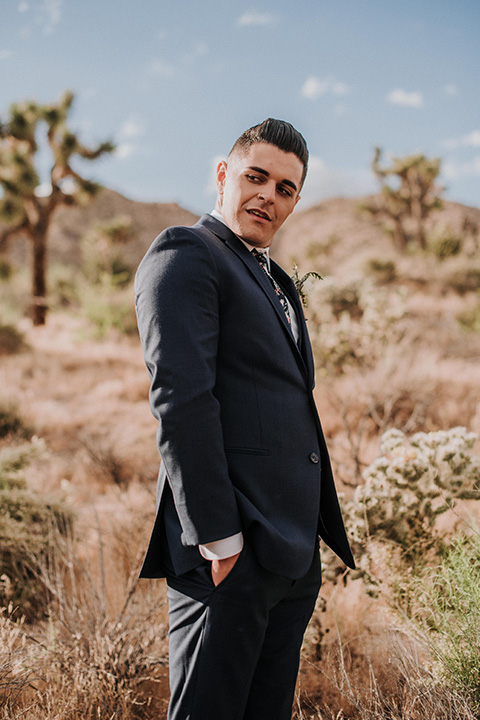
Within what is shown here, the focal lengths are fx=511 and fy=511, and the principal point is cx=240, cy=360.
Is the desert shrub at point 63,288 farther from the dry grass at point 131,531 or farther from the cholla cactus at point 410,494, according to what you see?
the cholla cactus at point 410,494

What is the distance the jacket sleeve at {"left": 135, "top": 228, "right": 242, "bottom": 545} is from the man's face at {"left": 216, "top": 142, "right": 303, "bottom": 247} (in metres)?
0.35

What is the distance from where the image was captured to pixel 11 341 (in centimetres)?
1255

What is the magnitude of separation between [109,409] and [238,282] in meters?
7.30

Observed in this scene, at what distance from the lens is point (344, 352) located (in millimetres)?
7688

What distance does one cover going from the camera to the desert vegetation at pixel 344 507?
2189 mm

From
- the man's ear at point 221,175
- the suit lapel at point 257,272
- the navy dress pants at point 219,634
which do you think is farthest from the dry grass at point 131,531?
the man's ear at point 221,175

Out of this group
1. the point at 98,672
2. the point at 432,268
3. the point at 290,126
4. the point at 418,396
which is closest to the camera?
the point at 290,126

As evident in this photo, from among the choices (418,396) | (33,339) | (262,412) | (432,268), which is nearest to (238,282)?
(262,412)

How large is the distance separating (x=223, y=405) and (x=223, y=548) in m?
0.38

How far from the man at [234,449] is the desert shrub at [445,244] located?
20.3 m

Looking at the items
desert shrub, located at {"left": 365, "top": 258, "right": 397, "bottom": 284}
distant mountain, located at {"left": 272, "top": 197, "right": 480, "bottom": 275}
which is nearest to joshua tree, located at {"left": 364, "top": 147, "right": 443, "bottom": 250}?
distant mountain, located at {"left": 272, "top": 197, "right": 480, "bottom": 275}

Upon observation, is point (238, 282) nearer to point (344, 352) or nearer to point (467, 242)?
point (344, 352)

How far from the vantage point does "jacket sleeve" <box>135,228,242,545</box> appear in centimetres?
128

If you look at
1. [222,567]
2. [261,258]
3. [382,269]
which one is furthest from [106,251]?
[222,567]
